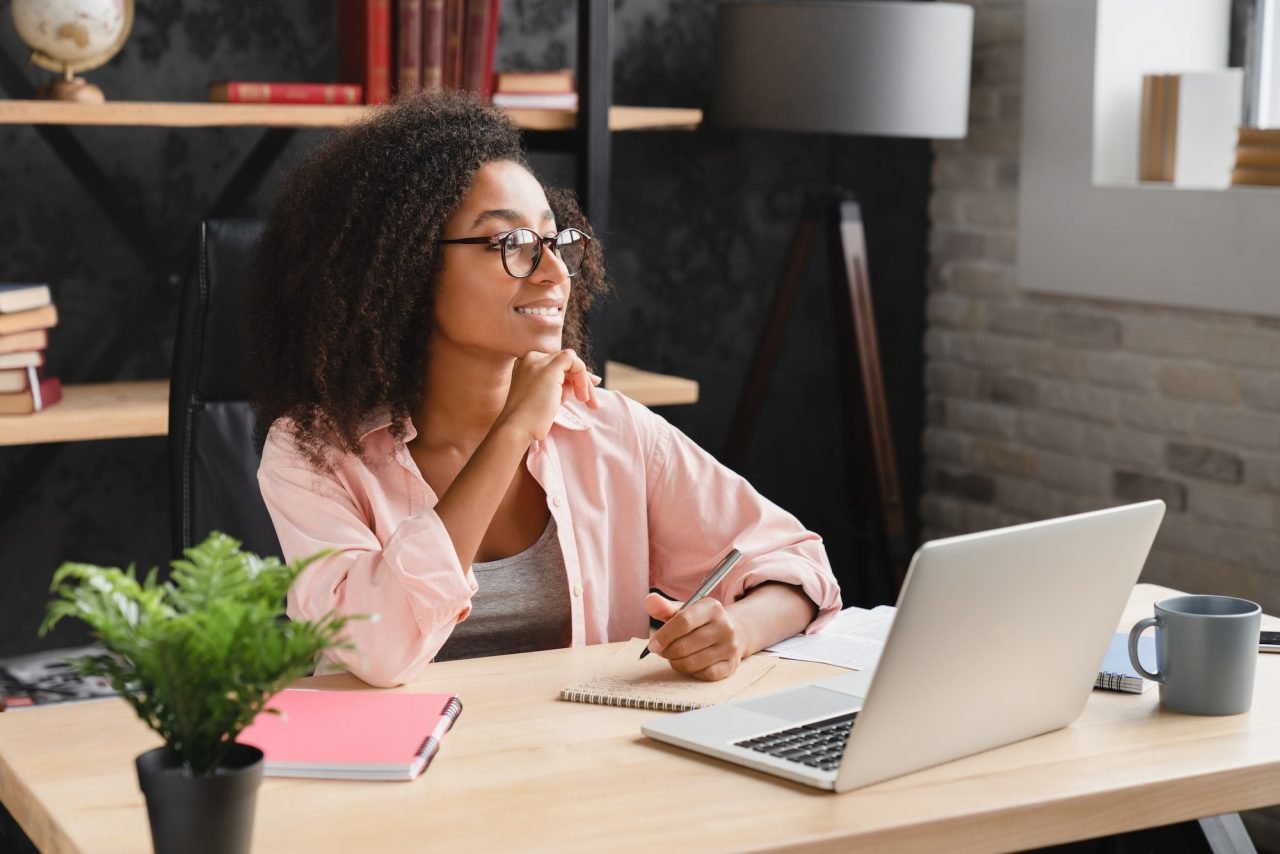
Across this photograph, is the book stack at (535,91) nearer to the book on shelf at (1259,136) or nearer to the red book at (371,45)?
the red book at (371,45)

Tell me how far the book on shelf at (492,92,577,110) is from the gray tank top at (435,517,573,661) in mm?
1200

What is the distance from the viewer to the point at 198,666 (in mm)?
915

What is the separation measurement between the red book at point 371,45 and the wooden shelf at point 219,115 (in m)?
0.04

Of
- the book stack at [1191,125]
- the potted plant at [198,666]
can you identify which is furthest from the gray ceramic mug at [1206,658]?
the book stack at [1191,125]

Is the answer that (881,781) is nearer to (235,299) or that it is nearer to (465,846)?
(465,846)

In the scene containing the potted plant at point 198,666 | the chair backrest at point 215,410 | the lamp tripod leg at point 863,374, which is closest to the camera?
the potted plant at point 198,666

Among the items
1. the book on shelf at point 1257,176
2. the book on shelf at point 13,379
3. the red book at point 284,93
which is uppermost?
the red book at point 284,93

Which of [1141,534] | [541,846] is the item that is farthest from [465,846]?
[1141,534]

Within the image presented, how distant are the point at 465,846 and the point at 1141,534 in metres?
0.58

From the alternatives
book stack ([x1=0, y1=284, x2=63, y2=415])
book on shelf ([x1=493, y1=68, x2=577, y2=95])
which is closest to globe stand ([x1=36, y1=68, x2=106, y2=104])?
book stack ([x1=0, y1=284, x2=63, y2=415])

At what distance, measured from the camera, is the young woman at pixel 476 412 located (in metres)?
1.66

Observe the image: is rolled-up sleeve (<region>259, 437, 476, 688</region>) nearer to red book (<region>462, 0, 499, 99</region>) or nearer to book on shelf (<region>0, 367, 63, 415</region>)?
book on shelf (<region>0, 367, 63, 415</region>)

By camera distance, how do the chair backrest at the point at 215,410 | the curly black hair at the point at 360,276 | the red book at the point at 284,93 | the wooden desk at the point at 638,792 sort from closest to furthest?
the wooden desk at the point at 638,792, the curly black hair at the point at 360,276, the chair backrest at the point at 215,410, the red book at the point at 284,93

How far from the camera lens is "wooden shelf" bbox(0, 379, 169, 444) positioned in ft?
7.89
